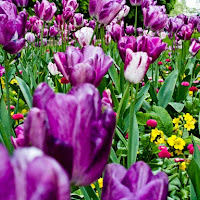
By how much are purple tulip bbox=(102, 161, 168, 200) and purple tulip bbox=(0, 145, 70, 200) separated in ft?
0.45

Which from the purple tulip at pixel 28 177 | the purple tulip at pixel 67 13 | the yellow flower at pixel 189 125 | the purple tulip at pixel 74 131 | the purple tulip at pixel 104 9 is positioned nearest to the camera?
the purple tulip at pixel 28 177

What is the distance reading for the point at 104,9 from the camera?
4.44 ft

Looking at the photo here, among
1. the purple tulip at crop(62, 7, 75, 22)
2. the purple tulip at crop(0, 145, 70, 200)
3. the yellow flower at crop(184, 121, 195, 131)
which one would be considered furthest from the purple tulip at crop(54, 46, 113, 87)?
the purple tulip at crop(62, 7, 75, 22)

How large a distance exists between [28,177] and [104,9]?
1202 mm

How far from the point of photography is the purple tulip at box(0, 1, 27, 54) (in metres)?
1.04

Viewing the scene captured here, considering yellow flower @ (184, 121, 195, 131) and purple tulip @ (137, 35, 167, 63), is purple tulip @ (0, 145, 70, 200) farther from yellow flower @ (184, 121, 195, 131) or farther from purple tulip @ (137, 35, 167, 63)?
yellow flower @ (184, 121, 195, 131)

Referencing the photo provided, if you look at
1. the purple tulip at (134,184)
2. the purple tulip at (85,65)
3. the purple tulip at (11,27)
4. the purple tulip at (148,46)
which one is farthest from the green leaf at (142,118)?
the purple tulip at (134,184)

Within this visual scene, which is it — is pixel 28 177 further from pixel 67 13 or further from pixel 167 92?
pixel 67 13

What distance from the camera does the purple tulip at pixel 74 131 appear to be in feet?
1.10

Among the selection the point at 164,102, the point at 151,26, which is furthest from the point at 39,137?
the point at 164,102

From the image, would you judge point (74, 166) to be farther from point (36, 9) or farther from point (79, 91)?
point (36, 9)

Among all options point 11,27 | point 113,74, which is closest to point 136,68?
point 11,27

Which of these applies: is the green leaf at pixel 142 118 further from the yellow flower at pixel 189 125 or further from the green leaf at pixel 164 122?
the yellow flower at pixel 189 125

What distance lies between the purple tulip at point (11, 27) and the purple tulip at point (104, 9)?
1.26ft
